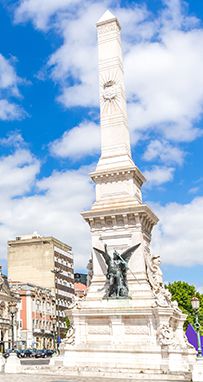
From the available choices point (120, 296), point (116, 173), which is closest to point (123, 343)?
point (120, 296)

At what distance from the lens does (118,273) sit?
2812cm

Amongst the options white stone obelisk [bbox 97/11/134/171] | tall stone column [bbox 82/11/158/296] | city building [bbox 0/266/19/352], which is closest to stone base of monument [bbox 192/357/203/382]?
tall stone column [bbox 82/11/158/296]

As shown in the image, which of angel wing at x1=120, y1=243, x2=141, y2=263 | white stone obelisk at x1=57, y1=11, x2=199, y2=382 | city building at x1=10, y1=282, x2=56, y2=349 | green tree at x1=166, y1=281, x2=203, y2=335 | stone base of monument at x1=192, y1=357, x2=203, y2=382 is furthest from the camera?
city building at x1=10, y1=282, x2=56, y2=349

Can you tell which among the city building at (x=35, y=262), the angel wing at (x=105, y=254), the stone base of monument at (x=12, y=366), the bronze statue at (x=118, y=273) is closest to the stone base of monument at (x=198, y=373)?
the bronze statue at (x=118, y=273)

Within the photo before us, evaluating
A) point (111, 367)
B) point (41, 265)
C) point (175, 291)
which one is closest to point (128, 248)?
point (111, 367)

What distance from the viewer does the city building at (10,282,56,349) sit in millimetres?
81375

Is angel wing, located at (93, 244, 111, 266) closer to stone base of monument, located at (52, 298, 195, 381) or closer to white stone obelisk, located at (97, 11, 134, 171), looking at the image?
stone base of monument, located at (52, 298, 195, 381)

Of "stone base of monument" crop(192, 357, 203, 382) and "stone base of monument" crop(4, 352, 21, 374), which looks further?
"stone base of monument" crop(4, 352, 21, 374)

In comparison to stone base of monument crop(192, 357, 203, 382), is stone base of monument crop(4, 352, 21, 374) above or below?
above

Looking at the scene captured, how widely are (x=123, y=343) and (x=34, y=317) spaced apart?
60371mm

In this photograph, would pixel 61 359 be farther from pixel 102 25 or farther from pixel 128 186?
pixel 102 25

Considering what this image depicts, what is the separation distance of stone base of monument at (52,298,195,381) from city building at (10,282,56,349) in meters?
52.2

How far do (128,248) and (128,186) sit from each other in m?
3.76

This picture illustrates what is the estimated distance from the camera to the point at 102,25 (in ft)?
Result: 112
